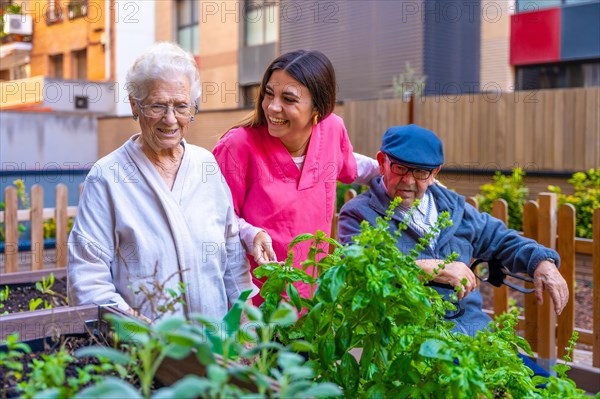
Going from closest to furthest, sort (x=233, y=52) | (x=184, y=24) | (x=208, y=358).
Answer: (x=208, y=358)
(x=233, y=52)
(x=184, y=24)

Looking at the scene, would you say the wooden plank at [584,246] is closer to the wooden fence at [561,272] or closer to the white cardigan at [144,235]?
the wooden fence at [561,272]

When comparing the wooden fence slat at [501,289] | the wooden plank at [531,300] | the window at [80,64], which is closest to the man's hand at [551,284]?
the wooden plank at [531,300]

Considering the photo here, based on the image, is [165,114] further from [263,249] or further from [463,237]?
[463,237]

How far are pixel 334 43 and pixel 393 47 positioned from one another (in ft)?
4.78

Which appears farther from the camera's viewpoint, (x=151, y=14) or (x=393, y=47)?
(x=151, y=14)

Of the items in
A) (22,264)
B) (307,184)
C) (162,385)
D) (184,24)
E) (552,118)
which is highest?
(184,24)

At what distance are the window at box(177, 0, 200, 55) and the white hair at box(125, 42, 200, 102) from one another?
17.9m

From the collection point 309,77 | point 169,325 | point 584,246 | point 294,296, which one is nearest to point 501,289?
point 584,246

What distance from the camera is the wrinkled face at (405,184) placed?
8.41 feet

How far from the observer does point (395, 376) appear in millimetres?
1291

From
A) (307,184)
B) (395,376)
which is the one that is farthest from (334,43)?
(395,376)

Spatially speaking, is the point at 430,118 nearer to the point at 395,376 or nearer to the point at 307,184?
the point at 307,184

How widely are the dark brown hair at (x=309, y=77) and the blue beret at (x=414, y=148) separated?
11.5 inches

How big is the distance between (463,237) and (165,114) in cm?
126
